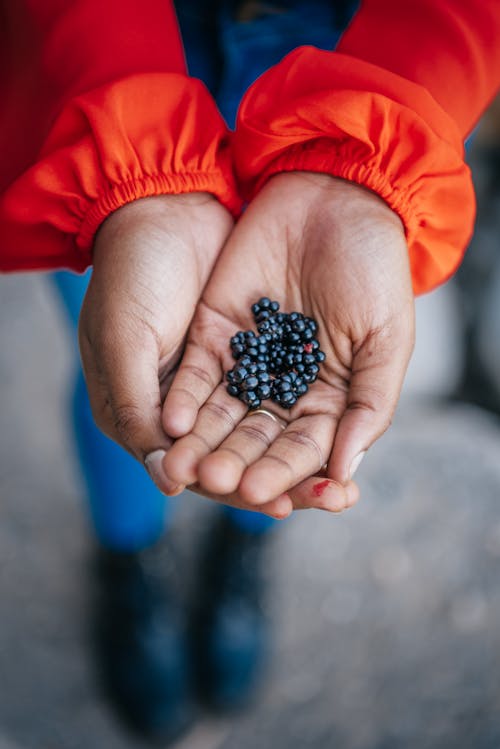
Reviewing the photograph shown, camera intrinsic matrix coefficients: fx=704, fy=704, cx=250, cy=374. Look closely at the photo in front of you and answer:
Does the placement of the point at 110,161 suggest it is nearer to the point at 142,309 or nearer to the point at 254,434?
the point at 142,309

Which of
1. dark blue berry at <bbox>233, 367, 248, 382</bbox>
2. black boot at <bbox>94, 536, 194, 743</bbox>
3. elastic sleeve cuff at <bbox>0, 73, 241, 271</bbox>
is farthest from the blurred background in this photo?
dark blue berry at <bbox>233, 367, 248, 382</bbox>

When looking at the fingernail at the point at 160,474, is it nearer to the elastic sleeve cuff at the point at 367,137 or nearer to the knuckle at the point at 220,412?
the knuckle at the point at 220,412

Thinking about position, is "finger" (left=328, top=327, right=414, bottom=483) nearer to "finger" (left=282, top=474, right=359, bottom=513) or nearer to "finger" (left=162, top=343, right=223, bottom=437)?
"finger" (left=282, top=474, right=359, bottom=513)

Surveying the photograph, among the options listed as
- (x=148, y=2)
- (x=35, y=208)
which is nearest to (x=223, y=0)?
(x=148, y=2)

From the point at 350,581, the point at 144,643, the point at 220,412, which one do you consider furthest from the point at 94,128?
the point at 350,581

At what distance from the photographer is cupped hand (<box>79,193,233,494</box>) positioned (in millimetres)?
1237

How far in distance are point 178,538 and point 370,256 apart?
147cm

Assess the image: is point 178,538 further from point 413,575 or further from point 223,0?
point 223,0

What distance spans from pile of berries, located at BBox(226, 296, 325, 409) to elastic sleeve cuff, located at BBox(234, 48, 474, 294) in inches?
11.7

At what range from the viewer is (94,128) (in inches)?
53.0

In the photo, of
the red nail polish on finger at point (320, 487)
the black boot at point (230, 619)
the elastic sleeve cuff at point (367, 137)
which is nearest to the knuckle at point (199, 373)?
the red nail polish on finger at point (320, 487)

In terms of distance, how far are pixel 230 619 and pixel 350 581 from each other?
0.43 meters

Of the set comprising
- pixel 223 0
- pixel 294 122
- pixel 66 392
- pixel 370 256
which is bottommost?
pixel 66 392

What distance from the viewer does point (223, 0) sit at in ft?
5.41
